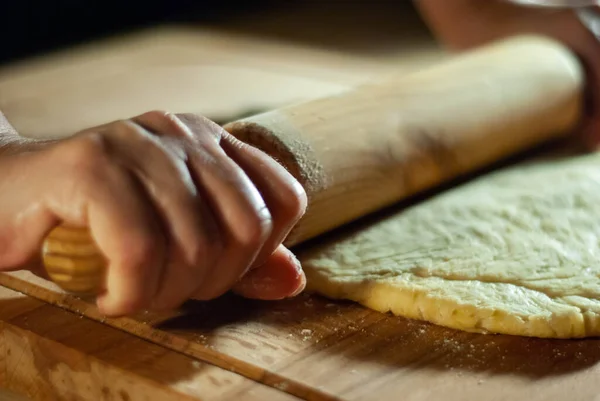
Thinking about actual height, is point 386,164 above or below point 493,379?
above

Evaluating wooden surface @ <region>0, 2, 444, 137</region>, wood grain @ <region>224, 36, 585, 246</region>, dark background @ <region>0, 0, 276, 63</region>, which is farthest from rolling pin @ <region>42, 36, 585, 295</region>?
dark background @ <region>0, 0, 276, 63</region>

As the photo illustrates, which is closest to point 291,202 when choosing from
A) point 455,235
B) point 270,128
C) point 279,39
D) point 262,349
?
point 262,349

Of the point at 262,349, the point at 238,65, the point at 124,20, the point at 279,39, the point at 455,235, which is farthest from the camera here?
the point at 124,20

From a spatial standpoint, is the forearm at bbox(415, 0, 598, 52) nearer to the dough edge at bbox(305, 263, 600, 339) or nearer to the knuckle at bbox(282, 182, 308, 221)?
the dough edge at bbox(305, 263, 600, 339)

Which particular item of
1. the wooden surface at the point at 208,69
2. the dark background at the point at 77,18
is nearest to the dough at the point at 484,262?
the wooden surface at the point at 208,69

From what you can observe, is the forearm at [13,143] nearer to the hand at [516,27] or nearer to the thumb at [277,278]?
the thumb at [277,278]

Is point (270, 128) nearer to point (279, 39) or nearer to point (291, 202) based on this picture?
point (291, 202)
